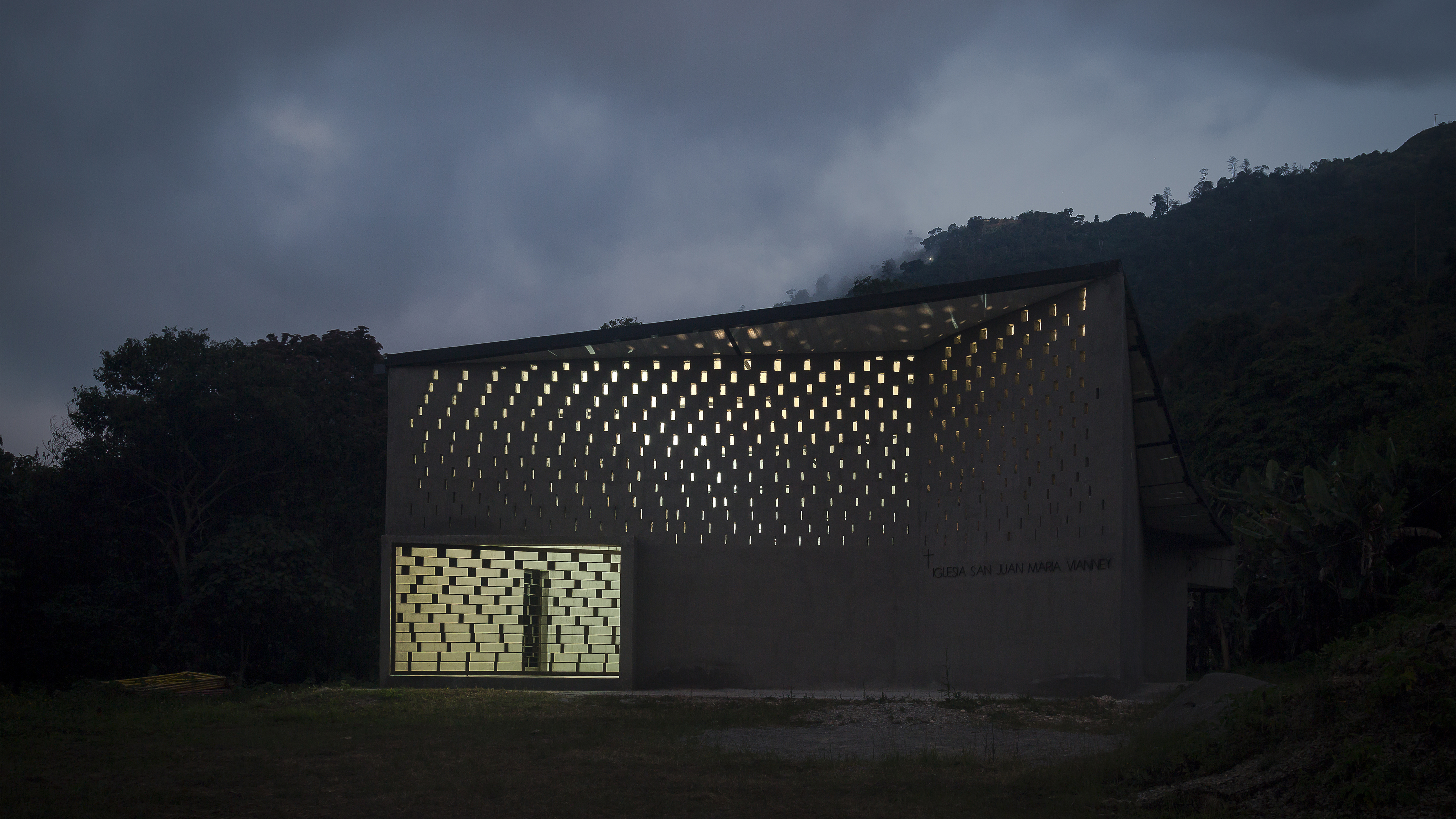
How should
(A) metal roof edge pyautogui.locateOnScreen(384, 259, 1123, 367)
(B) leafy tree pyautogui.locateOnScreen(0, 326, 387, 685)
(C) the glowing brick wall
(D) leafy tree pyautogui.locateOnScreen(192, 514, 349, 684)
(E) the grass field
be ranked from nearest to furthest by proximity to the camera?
(E) the grass field → (A) metal roof edge pyautogui.locateOnScreen(384, 259, 1123, 367) → (C) the glowing brick wall → (D) leafy tree pyautogui.locateOnScreen(192, 514, 349, 684) → (B) leafy tree pyautogui.locateOnScreen(0, 326, 387, 685)

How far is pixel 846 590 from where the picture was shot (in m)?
18.0

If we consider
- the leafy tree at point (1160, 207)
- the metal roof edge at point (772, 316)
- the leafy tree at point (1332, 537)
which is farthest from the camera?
the leafy tree at point (1160, 207)

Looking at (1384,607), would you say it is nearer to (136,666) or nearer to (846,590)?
(846,590)

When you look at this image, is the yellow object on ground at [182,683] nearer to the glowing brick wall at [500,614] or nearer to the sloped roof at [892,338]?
the glowing brick wall at [500,614]

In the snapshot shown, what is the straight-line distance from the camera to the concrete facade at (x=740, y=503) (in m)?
17.2

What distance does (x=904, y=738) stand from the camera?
1191 centimetres

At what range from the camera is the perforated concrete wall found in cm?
1689

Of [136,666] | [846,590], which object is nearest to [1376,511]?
[846,590]

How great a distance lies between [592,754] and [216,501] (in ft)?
54.8

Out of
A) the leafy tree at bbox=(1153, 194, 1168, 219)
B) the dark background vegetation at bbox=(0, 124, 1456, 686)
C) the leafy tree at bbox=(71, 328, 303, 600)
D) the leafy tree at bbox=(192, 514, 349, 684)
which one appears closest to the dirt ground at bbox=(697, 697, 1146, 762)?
the dark background vegetation at bbox=(0, 124, 1456, 686)

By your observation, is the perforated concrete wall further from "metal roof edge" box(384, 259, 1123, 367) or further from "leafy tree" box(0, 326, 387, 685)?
"leafy tree" box(0, 326, 387, 685)

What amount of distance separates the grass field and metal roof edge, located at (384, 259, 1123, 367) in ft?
19.4

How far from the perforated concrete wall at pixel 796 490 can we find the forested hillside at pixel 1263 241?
91.5 ft

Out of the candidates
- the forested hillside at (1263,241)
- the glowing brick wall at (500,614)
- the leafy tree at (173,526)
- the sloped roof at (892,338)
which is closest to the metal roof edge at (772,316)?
the sloped roof at (892,338)
